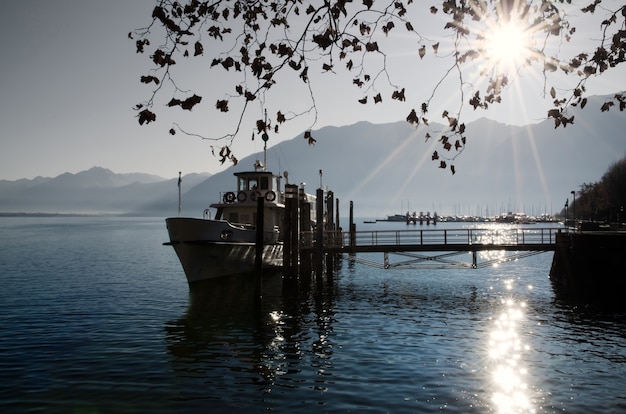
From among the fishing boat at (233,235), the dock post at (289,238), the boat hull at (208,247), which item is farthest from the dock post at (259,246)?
the boat hull at (208,247)

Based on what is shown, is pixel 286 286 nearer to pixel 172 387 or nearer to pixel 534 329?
pixel 534 329

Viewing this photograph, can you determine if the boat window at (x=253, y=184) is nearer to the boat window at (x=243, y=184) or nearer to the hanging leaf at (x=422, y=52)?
the boat window at (x=243, y=184)

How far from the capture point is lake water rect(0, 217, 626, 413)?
11.9 m

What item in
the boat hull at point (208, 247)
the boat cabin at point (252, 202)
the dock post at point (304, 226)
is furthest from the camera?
the boat cabin at point (252, 202)

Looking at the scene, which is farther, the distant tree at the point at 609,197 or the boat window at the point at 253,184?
the distant tree at the point at 609,197

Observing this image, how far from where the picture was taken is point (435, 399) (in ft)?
38.9

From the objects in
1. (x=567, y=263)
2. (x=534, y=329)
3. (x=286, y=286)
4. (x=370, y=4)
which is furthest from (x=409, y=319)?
(x=370, y=4)

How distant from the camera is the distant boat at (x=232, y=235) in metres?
28.6

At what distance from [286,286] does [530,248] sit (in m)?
14.9

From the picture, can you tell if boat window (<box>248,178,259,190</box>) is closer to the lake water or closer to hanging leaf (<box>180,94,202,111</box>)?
the lake water

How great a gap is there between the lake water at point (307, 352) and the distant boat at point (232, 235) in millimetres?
1488

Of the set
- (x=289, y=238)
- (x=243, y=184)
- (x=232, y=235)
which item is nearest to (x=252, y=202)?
(x=243, y=184)

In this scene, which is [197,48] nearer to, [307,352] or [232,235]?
[307,352]

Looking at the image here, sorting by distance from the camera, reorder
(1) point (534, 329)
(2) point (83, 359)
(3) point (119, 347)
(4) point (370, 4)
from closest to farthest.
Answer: (4) point (370, 4) → (2) point (83, 359) → (3) point (119, 347) → (1) point (534, 329)
